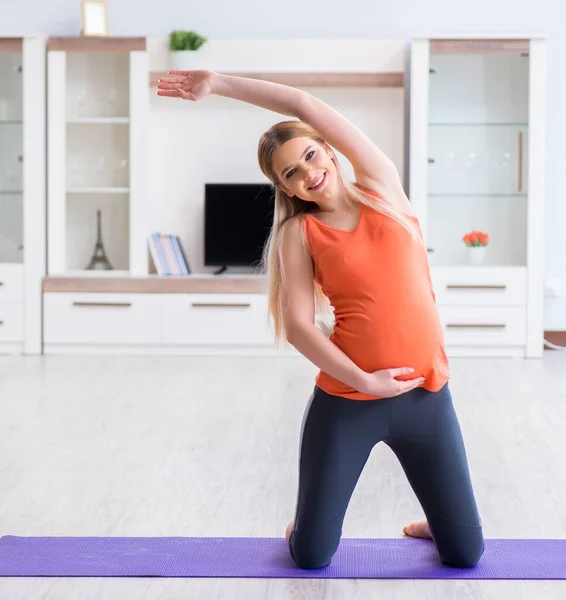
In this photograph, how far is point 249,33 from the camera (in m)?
5.88

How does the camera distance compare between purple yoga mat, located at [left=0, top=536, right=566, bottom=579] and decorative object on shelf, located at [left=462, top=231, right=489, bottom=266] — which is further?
decorative object on shelf, located at [left=462, top=231, right=489, bottom=266]

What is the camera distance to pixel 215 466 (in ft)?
10.3

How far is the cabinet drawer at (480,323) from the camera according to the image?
5543 mm

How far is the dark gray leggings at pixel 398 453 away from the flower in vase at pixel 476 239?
143 inches

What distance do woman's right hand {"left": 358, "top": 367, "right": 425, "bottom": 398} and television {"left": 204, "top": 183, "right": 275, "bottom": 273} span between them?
151 inches

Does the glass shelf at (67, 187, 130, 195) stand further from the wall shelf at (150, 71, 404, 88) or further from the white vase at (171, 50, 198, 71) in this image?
the white vase at (171, 50, 198, 71)

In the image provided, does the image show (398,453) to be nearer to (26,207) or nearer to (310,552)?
(310,552)

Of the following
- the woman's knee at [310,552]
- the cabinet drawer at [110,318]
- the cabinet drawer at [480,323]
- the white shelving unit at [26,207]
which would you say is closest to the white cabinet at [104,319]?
the cabinet drawer at [110,318]

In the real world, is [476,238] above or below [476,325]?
above

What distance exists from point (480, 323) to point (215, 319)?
1.51m

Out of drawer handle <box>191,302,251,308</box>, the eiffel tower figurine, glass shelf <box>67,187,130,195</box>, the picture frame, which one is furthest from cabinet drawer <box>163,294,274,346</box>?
the picture frame

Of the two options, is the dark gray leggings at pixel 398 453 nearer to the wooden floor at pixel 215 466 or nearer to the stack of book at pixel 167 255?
the wooden floor at pixel 215 466

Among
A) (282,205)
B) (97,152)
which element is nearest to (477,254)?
(97,152)

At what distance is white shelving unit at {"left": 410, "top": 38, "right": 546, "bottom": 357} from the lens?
5.53 m
